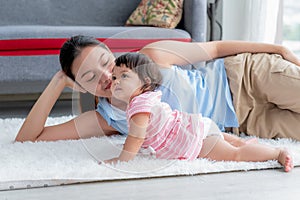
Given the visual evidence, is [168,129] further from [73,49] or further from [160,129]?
[73,49]

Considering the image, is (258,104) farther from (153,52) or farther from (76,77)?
(76,77)

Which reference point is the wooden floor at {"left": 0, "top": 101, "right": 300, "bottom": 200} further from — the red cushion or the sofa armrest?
the sofa armrest

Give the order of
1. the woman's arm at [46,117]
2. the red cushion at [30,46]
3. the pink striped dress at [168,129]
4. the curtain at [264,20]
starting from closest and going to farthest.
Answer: the pink striped dress at [168,129] < the woman's arm at [46,117] < the red cushion at [30,46] < the curtain at [264,20]

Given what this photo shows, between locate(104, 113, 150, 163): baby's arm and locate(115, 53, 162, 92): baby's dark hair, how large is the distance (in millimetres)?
69

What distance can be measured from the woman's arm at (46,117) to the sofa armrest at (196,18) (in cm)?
97

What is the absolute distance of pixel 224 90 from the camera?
140 centimetres

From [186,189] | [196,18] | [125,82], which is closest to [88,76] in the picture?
[125,82]

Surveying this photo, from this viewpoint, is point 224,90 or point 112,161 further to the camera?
point 224,90

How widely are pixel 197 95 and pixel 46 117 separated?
0.47 metres

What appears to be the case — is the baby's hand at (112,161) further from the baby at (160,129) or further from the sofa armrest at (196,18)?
the sofa armrest at (196,18)

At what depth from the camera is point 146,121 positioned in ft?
3.70

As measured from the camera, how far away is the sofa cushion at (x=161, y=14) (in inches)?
90.1

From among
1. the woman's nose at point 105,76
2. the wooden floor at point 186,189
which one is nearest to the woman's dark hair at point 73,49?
the woman's nose at point 105,76

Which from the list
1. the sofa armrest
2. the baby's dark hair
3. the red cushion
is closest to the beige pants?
the baby's dark hair
